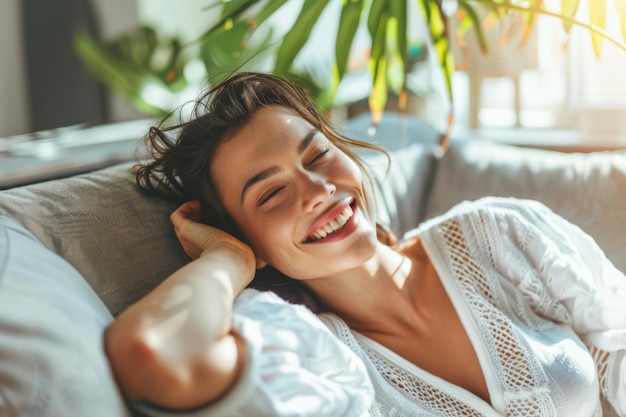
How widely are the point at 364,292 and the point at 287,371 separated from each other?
364 millimetres

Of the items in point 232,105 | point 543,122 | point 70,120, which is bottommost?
point 543,122

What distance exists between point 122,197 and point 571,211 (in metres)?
0.96

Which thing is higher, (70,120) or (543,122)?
(70,120)

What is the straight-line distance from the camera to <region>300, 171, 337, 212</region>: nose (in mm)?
983

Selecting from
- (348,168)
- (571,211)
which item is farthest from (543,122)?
(348,168)

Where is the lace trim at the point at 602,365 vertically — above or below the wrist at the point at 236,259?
below

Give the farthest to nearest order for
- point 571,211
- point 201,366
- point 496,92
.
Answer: point 496,92 → point 571,211 → point 201,366

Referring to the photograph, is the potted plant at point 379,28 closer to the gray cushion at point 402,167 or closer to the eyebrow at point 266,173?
the gray cushion at point 402,167

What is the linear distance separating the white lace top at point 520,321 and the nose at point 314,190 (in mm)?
205

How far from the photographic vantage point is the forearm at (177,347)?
70 centimetres

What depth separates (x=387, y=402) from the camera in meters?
1.01

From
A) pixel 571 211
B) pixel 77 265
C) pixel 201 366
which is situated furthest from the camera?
pixel 571 211

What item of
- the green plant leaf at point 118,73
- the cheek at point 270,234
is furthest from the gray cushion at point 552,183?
the green plant leaf at point 118,73

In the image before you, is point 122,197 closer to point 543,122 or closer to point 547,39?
point 547,39
